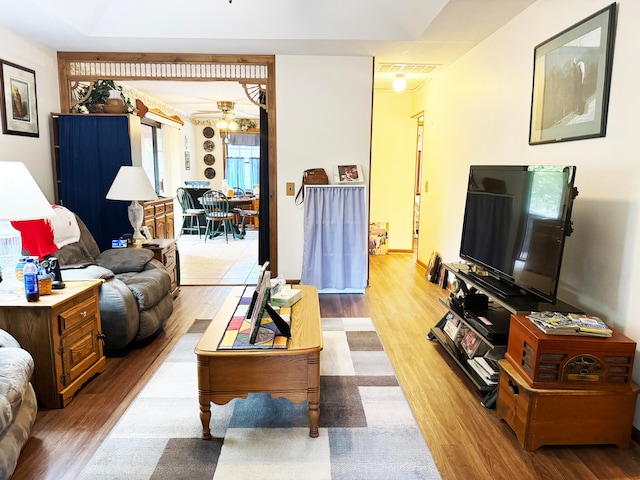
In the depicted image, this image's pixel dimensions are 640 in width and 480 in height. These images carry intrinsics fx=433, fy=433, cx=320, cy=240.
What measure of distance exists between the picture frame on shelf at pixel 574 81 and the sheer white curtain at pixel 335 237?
6.19 ft

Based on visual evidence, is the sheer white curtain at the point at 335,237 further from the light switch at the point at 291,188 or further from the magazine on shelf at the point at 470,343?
the magazine on shelf at the point at 470,343

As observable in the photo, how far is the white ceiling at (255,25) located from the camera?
3.46 metres

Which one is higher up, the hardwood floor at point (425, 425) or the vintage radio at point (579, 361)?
the vintage radio at point (579, 361)

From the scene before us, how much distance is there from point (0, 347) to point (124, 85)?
5225 millimetres

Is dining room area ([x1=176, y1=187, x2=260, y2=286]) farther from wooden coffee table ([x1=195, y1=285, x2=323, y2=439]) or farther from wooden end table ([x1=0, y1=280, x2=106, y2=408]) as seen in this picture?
wooden coffee table ([x1=195, y1=285, x2=323, y2=439])

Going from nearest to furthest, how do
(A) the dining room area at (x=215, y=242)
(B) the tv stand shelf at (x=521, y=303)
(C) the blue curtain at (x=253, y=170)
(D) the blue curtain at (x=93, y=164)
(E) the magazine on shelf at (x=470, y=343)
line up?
(B) the tv stand shelf at (x=521, y=303) < (E) the magazine on shelf at (x=470, y=343) < (D) the blue curtain at (x=93, y=164) < (A) the dining room area at (x=215, y=242) < (C) the blue curtain at (x=253, y=170)

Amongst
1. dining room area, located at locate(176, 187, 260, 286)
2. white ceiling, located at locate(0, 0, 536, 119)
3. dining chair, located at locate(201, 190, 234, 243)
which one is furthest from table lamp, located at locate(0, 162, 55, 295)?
dining chair, located at locate(201, 190, 234, 243)

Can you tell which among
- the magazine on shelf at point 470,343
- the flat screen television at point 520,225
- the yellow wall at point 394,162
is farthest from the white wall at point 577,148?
the yellow wall at point 394,162

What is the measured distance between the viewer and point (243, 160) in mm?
10617

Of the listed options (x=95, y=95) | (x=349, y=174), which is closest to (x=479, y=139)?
(x=349, y=174)

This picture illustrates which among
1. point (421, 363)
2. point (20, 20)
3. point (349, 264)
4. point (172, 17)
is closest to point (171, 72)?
point (172, 17)

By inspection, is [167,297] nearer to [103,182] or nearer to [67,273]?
[67,273]

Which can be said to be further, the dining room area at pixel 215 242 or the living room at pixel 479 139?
the dining room area at pixel 215 242

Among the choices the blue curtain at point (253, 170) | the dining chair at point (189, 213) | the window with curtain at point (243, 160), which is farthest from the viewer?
the blue curtain at point (253, 170)
